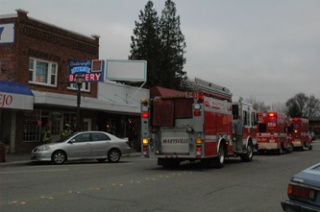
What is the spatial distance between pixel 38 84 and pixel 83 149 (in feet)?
25.0

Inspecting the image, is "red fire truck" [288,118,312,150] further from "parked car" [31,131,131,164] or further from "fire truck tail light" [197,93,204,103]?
"fire truck tail light" [197,93,204,103]

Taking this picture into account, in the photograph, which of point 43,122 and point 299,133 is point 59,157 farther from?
point 299,133

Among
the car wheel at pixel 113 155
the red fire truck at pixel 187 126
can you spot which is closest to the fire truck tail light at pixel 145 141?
the red fire truck at pixel 187 126

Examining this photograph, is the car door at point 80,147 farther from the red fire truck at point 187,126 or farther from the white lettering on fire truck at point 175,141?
the white lettering on fire truck at point 175,141

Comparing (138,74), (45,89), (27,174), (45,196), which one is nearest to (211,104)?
(27,174)

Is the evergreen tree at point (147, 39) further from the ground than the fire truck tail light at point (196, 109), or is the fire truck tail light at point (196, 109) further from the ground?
the evergreen tree at point (147, 39)

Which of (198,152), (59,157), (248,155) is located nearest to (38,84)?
(59,157)

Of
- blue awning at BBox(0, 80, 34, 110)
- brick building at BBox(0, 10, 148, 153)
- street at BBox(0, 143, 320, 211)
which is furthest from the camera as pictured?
brick building at BBox(0, 10, 148, 153)

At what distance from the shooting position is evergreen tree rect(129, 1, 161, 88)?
5069 centimetres

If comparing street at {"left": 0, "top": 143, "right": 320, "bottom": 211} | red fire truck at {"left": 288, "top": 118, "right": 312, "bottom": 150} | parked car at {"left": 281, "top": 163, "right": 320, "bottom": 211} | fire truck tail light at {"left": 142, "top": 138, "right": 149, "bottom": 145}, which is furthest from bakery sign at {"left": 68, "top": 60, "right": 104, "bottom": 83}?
parked car at {"left": 281, "top": 163, "right": 320, "bottom": 211}

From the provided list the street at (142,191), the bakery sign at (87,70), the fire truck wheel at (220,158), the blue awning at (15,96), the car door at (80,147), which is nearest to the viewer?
the street at (142,191)

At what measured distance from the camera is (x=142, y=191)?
32.0 ft

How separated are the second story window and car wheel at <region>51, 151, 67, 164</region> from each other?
7631 millimetres

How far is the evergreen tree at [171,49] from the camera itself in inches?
1929
